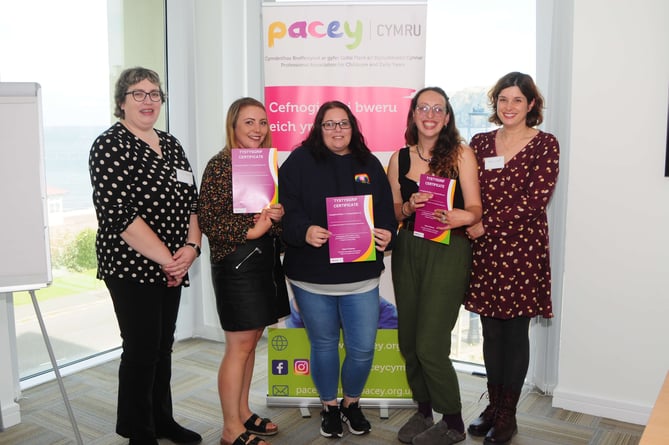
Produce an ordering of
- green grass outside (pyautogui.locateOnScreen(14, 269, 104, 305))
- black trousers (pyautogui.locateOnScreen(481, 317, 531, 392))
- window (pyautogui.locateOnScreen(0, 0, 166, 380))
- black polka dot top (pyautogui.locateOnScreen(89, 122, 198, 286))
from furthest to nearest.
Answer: green grass outside (pyautogui.locateOnScreen(14, 269, 104, 305)), window (pyautogui.locateOnScreen(0, 0, 166, 380)), black trousers (pyautogui.locateOnScreen(481, 317, 531, 392)), black polka dot top (pyautogui.locateOnScreen(89, 122, 198, 286))

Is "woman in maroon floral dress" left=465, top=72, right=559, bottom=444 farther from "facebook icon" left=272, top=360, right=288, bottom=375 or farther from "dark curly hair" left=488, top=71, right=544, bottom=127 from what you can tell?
"facebook icon" left=272, top=360, right=288, bottom=375

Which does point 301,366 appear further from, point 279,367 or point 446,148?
point 446,148

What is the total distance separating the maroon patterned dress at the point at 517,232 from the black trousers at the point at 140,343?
1462 millimetres

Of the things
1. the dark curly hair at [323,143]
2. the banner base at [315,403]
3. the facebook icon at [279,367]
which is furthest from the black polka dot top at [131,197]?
the banner base at [315,403]

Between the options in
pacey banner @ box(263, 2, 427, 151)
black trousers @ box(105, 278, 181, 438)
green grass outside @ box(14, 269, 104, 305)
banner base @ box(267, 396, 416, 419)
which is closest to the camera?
black trousers @ box(105, 278, 181, 438)

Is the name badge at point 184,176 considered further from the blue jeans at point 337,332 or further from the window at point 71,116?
the window at point 71,116

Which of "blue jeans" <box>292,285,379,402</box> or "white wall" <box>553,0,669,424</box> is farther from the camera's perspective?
"white wall" <box>553,0,669,424</box>

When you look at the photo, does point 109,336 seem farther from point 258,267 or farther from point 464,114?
point 464,114

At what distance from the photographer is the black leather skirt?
7.98 ft

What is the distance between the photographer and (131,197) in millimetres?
2254

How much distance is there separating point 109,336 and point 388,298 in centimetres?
232

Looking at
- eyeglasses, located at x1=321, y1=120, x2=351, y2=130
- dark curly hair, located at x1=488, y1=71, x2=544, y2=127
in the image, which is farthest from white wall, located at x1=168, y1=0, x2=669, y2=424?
eyeglasses, located at x1=321, y1=120, x2=351, y2=130

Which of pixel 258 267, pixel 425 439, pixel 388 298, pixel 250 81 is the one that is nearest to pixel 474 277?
pixel 388 298

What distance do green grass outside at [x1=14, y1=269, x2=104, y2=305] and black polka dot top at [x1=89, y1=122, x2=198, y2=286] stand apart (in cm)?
172
